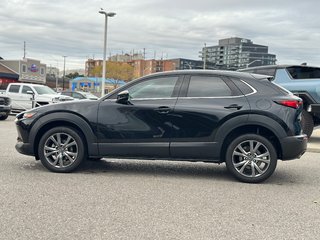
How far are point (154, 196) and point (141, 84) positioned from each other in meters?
2.00

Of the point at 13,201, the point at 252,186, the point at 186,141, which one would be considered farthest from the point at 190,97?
the point at 13,201

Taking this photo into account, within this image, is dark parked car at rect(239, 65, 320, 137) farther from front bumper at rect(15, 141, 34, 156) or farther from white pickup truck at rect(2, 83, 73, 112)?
white pickup truck at rect(2, 83, 73, 112)

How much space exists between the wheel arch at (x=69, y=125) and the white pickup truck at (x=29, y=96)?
12748mm

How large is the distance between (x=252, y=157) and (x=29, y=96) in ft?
51.2

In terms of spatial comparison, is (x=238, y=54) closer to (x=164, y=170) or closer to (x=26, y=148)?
(x=164, y=170)

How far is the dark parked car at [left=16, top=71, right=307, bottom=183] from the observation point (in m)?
6.16

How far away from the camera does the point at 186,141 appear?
6301 mm

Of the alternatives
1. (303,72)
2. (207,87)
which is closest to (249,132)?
(207,87)

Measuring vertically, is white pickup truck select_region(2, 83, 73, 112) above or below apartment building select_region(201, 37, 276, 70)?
below

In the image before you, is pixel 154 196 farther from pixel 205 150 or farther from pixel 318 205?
pixel 318 205

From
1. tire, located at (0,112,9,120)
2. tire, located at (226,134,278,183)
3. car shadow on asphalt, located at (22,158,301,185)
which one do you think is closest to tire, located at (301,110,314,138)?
car shadow on asphalt, located at (22,158,301,185)

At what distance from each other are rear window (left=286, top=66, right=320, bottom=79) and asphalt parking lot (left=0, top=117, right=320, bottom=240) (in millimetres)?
4313

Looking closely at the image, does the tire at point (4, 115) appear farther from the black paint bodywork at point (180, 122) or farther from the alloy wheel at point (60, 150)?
the alloy wheel at point (60, 150)

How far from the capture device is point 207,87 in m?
6.45
